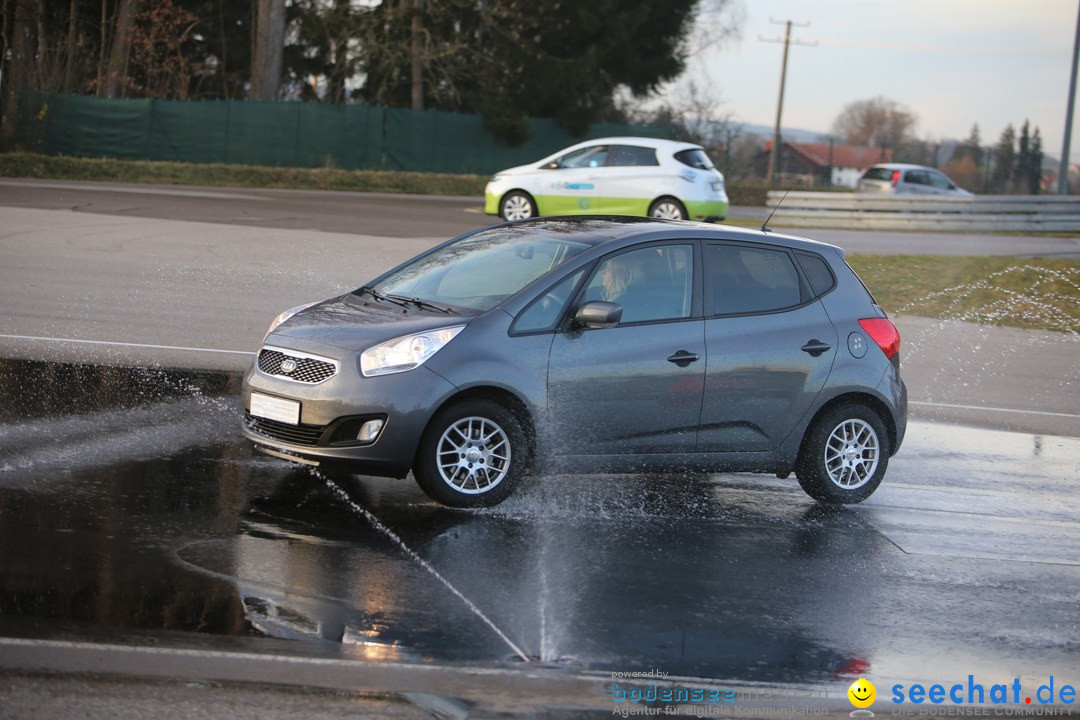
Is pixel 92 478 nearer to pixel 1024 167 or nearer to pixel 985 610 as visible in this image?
pixel 985 610

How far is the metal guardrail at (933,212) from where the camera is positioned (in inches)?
1222

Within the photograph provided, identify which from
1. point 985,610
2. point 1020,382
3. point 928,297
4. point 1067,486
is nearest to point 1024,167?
point 928,297

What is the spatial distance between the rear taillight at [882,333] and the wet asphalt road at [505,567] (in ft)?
3.13

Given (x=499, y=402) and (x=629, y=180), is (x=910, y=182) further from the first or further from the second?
(x=499, y=402)

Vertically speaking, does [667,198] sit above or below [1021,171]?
below

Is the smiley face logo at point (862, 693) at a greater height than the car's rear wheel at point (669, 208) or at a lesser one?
lesser

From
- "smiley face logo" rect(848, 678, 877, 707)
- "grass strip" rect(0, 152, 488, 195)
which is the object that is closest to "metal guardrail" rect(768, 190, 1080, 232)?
"grass strip" rect(0, 152, 488, 195)

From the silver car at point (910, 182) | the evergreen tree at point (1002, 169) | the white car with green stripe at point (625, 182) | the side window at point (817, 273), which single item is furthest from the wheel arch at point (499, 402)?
the evergreen tree at point (1002, 169)

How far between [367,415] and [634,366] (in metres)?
1.58

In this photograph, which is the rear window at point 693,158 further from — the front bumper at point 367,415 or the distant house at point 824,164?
the front bumper at point 367,415

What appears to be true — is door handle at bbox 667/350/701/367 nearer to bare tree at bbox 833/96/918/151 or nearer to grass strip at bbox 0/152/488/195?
grass strip at bbox 0/152/488/195

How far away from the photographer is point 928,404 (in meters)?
12.3

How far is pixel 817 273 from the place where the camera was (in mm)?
8508

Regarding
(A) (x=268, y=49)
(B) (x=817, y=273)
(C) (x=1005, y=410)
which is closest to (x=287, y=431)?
(B) (x=817, y=273)
